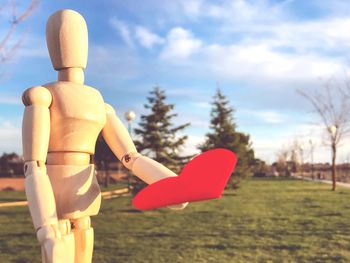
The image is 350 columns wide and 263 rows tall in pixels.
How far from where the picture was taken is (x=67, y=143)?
2.63m

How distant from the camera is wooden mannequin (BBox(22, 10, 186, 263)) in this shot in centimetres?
242

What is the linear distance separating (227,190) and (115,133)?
60.2 feet

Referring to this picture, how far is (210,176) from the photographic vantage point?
2229mm

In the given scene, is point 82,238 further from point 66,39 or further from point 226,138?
point 226,138

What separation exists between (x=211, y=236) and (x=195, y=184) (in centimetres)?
584

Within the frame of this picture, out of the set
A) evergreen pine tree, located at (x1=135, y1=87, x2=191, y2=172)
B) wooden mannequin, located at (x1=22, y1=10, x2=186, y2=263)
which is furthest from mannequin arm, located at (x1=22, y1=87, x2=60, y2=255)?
evergreen pine tree, located at (x1=135, y1=87, x2=191, y2=172)

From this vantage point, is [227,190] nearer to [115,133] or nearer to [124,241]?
[124,241]

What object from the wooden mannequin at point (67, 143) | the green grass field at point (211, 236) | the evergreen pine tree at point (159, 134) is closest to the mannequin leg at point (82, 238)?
the wooden mannequin at point (67, 143)

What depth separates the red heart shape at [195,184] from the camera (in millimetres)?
2203

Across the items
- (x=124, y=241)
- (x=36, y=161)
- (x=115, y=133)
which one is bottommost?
(x=124, y=241)

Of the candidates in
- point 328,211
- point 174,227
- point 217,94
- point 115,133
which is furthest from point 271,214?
point 217,94

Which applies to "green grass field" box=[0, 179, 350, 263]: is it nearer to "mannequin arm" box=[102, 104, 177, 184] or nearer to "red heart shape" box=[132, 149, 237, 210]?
"mannequin arm" box=[102, 104, 177, 184]

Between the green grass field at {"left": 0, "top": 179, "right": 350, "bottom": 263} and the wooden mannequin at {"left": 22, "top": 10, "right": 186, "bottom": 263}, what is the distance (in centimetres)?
358

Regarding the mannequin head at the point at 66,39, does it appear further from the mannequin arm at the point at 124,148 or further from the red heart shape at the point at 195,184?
the red heart shape at the point at 195,184
